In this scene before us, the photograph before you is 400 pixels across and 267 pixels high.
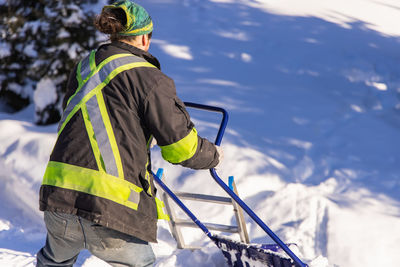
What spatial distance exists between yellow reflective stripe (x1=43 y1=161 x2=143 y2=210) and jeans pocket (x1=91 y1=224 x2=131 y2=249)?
0.13m

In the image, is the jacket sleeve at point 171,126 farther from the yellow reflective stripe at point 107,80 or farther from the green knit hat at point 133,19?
the green knit hat at point 133,19

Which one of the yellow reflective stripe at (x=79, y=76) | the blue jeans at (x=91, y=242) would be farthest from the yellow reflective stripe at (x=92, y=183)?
the yellow reflective stripe at (x=79, y=76)

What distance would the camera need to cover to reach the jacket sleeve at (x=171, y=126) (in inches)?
80.2

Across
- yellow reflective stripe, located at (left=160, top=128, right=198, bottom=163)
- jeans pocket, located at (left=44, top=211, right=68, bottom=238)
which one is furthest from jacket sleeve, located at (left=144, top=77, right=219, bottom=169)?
jeans pocket, located at (left=44, top=211, right=68, bottom=238)

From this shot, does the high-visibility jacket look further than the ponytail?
No

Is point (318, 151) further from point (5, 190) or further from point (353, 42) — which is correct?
point (5, 190)

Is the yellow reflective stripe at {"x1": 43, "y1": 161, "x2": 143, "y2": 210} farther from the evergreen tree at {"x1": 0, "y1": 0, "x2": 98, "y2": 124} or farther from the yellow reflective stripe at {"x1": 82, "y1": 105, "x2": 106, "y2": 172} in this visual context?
the evergreen tree at {"x1": 0, "y1": 0, "x2": 98, "y2": 124}

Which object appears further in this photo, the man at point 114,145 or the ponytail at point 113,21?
the ponytail at point 113,21

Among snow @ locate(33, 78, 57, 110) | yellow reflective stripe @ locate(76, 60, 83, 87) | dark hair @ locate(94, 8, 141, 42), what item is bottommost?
snow @ locate(33, 78, 57, 110)

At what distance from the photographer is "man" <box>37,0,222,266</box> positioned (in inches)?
80.4

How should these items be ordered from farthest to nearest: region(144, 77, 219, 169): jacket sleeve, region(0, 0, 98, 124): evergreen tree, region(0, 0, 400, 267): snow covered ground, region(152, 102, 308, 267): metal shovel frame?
region(0, 0, 98, 124): evergreen tree → region(0, 0, 400, 267): snow covered ground → region(152, 102, 308, 267): metal shovel frame → region(144, 77, 219, 169): jacket sleeve

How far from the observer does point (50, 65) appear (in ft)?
18.9

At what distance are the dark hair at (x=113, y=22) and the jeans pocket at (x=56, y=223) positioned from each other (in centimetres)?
75

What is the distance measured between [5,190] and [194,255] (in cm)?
215
